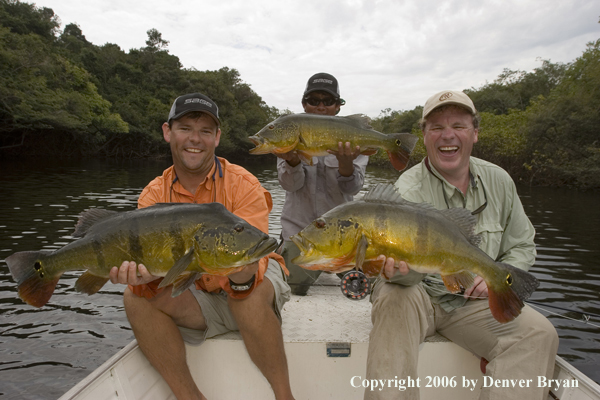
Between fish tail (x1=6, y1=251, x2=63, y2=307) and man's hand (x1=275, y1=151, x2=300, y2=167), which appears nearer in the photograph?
fish tail (x1=6, y1=251, x2=63, y2=307)

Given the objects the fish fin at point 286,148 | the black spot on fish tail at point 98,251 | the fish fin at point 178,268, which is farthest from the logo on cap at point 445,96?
the black spot on fish tail at point 98,251

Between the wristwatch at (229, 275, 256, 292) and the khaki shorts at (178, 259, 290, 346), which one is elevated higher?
the wristwatch at (229, 275, 256, 292)

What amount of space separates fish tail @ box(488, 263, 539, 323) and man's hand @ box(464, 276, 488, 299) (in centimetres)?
45

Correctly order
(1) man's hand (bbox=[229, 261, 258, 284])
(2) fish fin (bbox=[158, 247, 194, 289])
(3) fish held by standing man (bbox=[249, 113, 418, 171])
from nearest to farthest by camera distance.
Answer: (2) fish fin (bbox=[158, 247, 194, 289]), (1) man's hand (bbox=[229, 261, 258, 284]), (3) fish held by standing man (bbox=[249, 113, 418, 171])

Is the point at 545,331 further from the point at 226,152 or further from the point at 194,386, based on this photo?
the point at 226,152

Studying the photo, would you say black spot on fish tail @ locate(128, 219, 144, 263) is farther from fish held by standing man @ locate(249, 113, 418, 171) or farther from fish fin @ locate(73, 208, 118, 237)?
fish held by standing man @ locate(249, 113, 418, 171)

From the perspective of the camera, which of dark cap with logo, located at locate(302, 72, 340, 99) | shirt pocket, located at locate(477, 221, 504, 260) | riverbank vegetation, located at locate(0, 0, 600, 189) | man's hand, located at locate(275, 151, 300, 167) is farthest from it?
riverbank vegetation, located at locate(0, 0, 600, 189)

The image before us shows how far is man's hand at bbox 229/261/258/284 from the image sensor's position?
276 centimetres

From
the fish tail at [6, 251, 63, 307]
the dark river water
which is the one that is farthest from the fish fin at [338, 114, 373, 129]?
the dark river water

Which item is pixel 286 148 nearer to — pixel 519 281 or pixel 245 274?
pixel 245 274

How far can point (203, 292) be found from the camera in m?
3.24

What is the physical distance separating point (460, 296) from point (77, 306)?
6207 mm

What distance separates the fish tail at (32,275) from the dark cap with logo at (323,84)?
3.20m

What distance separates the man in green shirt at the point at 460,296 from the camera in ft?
8.75
